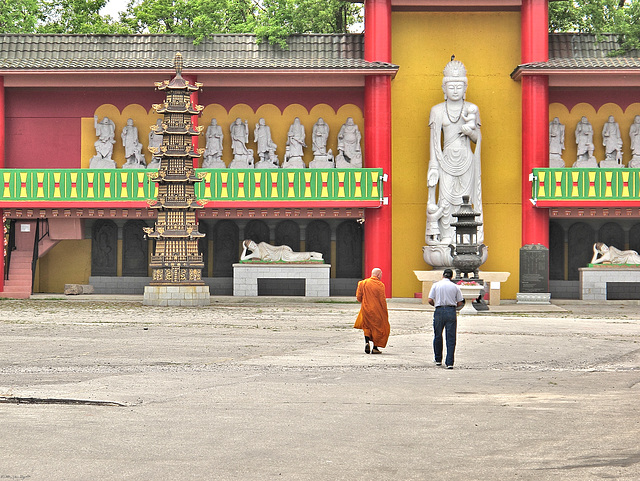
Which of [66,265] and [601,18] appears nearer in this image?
[66,265]

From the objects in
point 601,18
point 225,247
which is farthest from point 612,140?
point 225,247

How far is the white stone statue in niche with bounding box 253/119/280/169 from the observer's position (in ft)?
134

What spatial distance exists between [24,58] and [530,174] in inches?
777

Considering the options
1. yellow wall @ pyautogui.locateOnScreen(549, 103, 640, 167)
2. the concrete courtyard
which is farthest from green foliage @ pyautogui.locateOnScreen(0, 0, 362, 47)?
the concrete courtyard

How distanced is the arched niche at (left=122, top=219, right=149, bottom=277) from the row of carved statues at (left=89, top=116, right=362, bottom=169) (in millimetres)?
2673

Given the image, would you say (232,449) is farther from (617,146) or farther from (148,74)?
(617,146)

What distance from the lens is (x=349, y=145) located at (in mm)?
40625

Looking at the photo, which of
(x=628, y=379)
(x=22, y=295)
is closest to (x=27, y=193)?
(x=22, y=295)

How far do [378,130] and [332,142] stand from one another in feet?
11.5

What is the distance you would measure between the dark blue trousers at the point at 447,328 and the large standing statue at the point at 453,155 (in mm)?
22121

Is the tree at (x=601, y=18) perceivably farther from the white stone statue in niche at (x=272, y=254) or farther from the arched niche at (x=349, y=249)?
the white stone statue in niche at (x=272, y=254)

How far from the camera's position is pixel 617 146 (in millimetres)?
40812

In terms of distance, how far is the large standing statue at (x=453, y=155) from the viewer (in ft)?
127

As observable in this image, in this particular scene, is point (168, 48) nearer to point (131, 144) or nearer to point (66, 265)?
point (131, 144)
